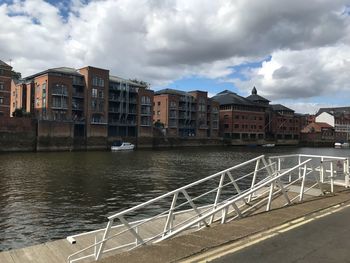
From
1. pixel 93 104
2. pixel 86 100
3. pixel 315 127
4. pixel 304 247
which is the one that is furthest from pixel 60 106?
pixel 315 127

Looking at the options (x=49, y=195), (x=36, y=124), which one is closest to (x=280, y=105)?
(x=36, y=124)

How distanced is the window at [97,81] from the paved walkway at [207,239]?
304 feet

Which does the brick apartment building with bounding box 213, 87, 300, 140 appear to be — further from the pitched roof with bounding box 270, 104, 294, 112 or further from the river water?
the river water

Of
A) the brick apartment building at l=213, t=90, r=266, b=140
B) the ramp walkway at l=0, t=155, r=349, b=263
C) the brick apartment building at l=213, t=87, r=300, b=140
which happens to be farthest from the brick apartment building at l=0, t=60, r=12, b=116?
the brick apartment building at l=213, t=90, r=266, b=140

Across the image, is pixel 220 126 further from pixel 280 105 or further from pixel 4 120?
pixel 4 120

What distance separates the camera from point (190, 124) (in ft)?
433

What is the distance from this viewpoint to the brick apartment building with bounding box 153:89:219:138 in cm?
12488

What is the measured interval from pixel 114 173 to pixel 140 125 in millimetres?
69554

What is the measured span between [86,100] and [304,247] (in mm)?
94554

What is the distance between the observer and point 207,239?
8359mm

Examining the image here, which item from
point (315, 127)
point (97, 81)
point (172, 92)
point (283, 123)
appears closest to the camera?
point (97, 81)

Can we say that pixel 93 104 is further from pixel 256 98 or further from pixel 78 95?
pixel 256 98

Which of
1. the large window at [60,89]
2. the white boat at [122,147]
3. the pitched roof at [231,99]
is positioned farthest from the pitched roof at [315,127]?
the large window at [60,89]

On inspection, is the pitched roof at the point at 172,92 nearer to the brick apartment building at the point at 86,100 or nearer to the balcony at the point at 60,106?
the brick apartment building at the point at 86,100
